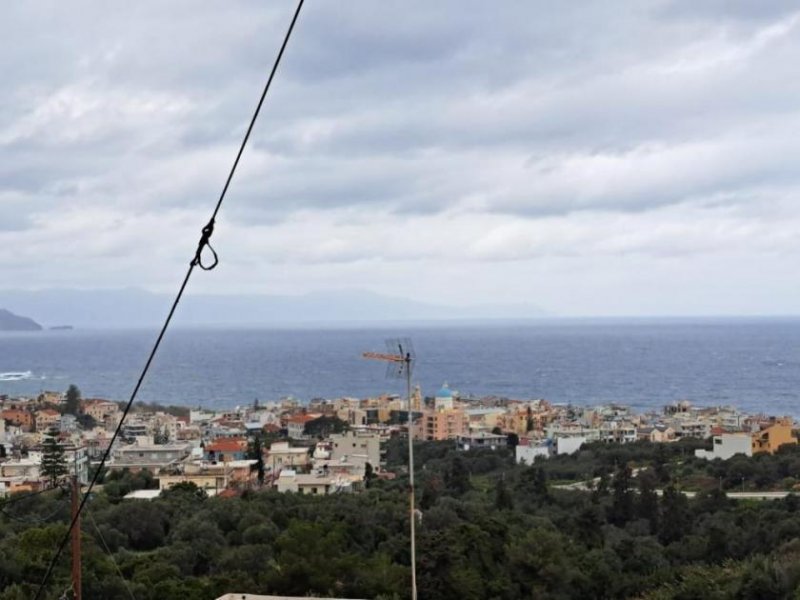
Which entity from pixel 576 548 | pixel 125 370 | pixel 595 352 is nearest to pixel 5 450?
pixel 576 548

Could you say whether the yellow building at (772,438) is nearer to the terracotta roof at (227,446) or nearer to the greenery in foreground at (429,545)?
the greenery in foreground at (429,545)

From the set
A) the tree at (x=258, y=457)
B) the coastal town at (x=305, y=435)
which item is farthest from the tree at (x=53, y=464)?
the tree at (x=258, y=457)

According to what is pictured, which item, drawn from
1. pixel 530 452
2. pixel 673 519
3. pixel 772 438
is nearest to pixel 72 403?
pixel 530 452

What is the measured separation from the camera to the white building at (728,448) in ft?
78.8

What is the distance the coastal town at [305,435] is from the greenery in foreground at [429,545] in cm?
406

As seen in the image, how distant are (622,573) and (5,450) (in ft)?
77.6

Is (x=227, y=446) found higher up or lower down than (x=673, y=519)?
lower down

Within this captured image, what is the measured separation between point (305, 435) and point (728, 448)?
1630 cm

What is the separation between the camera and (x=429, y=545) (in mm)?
10289

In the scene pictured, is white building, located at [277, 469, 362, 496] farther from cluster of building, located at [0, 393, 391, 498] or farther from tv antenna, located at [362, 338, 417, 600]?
tv antenna, located at [362, 338, 417, 600]

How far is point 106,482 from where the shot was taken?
19969 mm

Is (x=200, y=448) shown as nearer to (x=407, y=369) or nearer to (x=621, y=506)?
(x=621, y=506)

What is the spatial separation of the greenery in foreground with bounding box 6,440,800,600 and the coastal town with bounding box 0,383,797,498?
406 cm

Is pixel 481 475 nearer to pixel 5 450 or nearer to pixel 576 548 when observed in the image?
pixel 576 548
